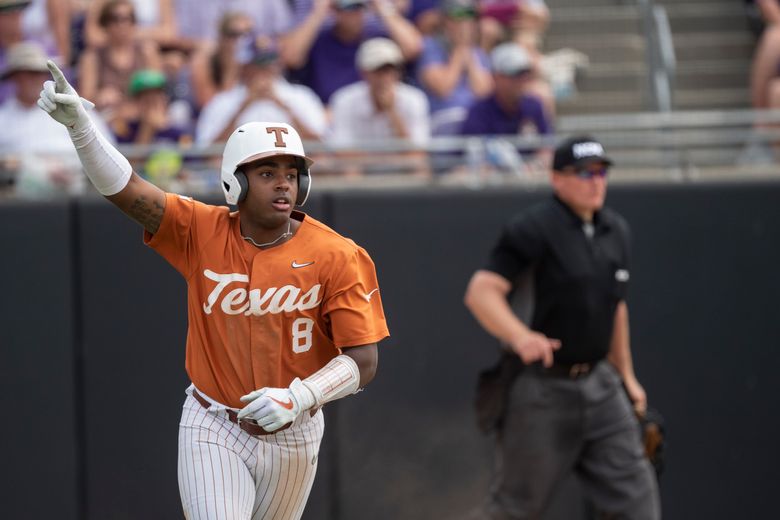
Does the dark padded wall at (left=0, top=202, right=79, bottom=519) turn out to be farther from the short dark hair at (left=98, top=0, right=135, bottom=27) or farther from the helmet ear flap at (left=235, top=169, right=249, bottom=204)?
the helmet ear flap at (left=235, top=169, right=249, bottom=204)

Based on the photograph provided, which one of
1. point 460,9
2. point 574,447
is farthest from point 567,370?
point 460,9

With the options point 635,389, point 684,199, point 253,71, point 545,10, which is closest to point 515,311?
point 635,389

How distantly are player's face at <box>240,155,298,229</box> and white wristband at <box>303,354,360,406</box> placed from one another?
1.96 ft

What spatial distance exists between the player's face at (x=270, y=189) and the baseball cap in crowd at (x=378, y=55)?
13.5 feet

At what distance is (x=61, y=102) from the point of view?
4344 millimetres

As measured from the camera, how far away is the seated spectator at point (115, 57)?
29.6 ft

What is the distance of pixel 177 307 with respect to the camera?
796cm

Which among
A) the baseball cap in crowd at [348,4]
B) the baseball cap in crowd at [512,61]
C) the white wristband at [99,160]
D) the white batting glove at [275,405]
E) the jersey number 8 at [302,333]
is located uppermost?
the baseball cap in crowd at [348,4]

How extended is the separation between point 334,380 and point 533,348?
2025 millimetres

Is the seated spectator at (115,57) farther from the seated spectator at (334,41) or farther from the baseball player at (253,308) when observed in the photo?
the baseball player at (253,308)

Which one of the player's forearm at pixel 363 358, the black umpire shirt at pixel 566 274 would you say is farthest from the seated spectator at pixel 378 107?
the player's forearm at pixel 363 358

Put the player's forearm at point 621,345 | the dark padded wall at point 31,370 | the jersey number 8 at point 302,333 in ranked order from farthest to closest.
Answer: the dark padded wall at point 31,370, the player's forearm at point 621,345, the jersey number 8 at point 302,333

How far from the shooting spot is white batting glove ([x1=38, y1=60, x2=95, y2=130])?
4332 mm

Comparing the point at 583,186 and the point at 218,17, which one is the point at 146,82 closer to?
the point at 218,17
